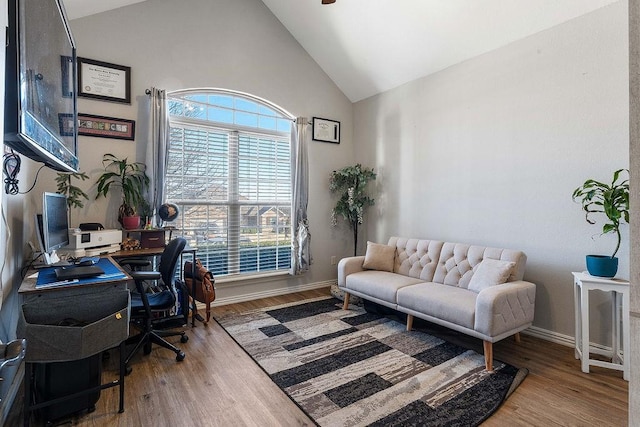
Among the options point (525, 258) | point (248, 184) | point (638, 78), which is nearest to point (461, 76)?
point (525, 258)

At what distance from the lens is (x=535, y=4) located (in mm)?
2793

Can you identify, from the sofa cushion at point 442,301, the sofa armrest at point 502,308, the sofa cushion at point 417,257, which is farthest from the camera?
the sofa cushion at point 417,257

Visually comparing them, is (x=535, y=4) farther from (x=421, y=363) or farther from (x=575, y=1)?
(x=421, y=363)

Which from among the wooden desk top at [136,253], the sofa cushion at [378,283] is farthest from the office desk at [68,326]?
the sofa cushion at [378,283]

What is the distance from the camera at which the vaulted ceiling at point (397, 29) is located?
2.90 m

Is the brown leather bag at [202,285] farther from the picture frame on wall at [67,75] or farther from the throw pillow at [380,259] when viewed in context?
the picture frame on wall at [67,75]

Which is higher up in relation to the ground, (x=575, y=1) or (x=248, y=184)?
(x=575, y=1)

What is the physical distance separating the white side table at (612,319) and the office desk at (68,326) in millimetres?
3109

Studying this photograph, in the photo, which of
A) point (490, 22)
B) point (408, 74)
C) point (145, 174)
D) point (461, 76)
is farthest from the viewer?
point (408, 74)

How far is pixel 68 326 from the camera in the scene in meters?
1.69

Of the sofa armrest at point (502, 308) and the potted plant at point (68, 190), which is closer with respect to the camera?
the sofa armrest at point (502, 308)

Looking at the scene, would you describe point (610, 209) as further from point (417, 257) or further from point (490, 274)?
point (417, 257)

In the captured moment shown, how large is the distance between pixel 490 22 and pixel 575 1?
644mm

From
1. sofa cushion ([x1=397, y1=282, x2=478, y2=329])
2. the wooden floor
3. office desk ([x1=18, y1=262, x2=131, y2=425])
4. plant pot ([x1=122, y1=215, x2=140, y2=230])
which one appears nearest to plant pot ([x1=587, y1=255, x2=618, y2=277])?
the wooden floor
